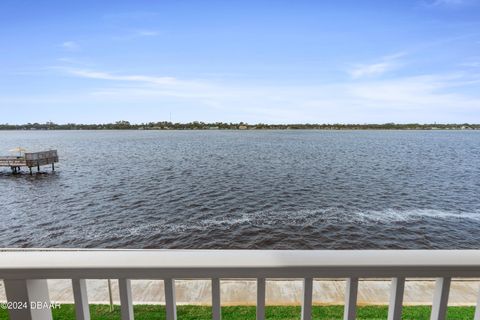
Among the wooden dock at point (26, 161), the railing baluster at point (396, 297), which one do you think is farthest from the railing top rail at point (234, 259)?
the wooden dock at point (26, 161)

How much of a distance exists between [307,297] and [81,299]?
3.39 ft

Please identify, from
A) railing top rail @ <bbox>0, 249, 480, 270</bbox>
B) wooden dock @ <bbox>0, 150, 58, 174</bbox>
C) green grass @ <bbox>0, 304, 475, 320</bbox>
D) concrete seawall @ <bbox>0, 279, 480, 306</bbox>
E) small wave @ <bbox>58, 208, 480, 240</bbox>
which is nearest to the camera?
railing top rail @ <bbox>0, 249, 480, 270</bbox>

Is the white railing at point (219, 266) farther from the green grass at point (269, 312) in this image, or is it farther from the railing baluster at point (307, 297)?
the green grass at point (269, 312)

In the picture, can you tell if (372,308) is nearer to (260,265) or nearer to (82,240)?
(260,265)

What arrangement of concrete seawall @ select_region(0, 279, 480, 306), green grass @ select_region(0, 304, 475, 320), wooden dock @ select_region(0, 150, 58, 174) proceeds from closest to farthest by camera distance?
green grass @ select_region(0, 304, 475, 320) → concrete seawall @ select_region(0, 279, 480, 306) → wooden dock @ select_region(0, 150, 58, 174)

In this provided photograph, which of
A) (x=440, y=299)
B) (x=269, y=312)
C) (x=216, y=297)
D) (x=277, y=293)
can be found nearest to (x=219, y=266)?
(x=216, y=297)

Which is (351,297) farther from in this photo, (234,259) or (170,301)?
(170,301)

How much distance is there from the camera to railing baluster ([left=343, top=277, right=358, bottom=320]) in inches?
50.9

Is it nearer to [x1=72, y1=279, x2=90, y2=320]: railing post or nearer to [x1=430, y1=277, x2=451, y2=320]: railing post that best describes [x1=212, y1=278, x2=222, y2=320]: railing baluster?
[x1=72, y1=279, x2=90, y2=320]: railing post

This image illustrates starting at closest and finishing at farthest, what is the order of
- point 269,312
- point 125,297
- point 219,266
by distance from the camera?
point 219,266 → point 125,297 → point 269,312

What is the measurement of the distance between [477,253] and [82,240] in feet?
72.7

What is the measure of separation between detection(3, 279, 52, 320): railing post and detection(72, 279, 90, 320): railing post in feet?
0.45

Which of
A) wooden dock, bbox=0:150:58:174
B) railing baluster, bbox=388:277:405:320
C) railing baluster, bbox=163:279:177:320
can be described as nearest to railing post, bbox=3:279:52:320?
railing baluster, bbox=163:279:177:320

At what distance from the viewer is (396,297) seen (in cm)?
133
